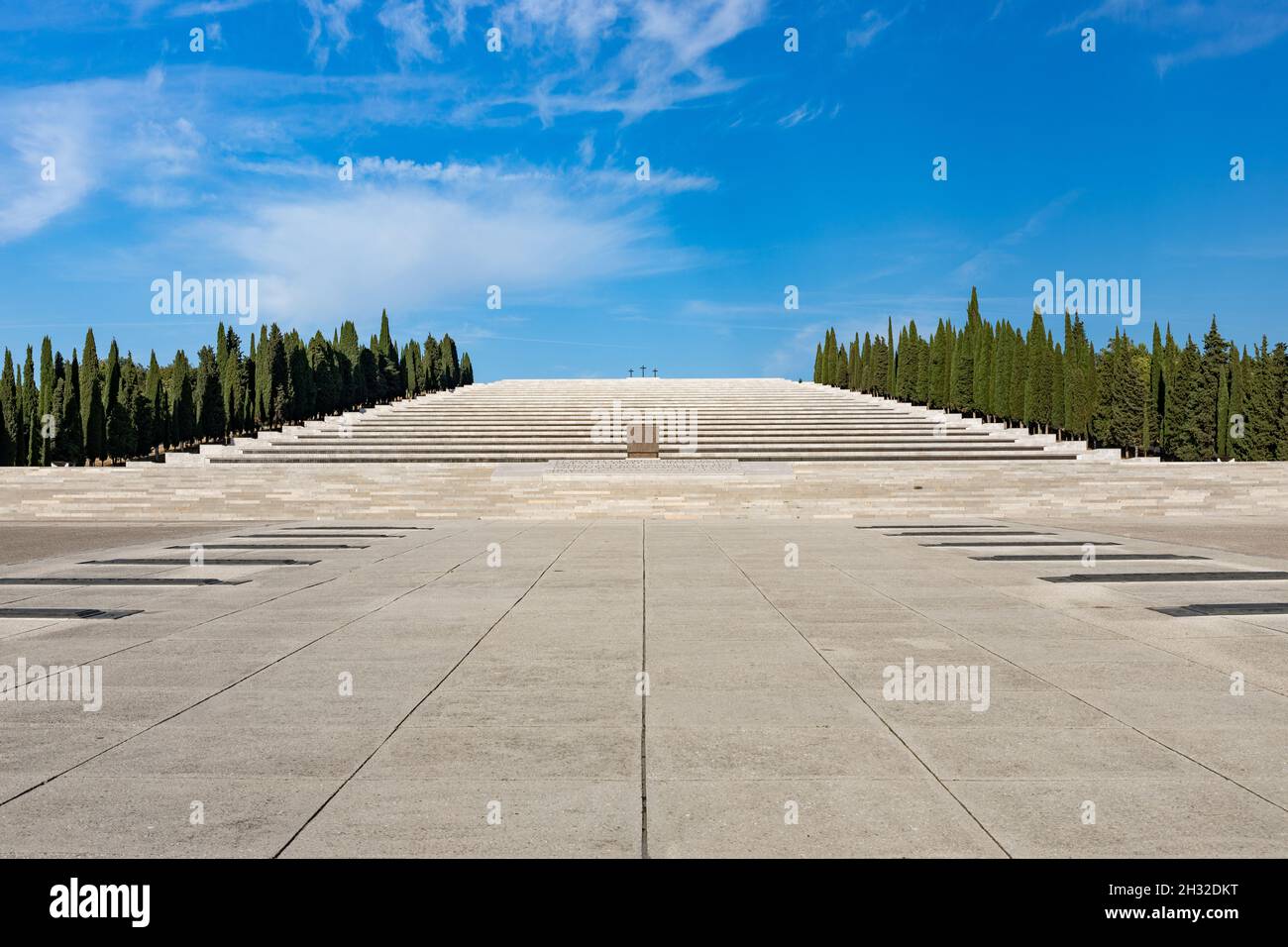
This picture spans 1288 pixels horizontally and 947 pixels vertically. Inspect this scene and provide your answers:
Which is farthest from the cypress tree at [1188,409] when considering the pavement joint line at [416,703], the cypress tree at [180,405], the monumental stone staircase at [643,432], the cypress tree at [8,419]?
the cypress tree at [8,419]

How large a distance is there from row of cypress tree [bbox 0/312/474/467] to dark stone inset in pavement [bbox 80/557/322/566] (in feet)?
113

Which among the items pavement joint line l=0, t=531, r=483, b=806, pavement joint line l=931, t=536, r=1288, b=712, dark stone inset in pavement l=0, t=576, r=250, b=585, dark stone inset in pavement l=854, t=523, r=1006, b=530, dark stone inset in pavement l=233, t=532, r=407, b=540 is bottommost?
dark stone inset in pavement l=854, t=523, r=1006, b=530

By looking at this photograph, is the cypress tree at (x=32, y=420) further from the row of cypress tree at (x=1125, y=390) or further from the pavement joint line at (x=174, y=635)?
the row of cypress tree at (x=1125, y=390)

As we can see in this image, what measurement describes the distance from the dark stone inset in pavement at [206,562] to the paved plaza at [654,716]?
149 centimetres

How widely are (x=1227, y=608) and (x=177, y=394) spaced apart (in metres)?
49.5

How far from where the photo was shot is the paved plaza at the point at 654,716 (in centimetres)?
350

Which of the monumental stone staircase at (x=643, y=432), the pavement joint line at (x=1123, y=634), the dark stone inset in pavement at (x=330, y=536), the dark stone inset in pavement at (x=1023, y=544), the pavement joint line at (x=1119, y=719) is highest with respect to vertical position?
the monumental stone staircase at (x=643, y=432)

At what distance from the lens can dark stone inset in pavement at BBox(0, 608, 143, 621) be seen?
844 cm

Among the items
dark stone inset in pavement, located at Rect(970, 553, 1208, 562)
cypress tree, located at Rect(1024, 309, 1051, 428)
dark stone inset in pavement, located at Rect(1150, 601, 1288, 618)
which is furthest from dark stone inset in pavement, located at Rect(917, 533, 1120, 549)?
cypress tree, located at Rect(1024, 309, 1051, 428)

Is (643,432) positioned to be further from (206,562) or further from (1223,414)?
(1223,414)

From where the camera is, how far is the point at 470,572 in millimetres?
11469

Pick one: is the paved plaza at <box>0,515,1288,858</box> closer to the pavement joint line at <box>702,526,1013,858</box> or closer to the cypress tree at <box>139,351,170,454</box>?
the pavement joint line at <box>702,526,1013,858</box>
